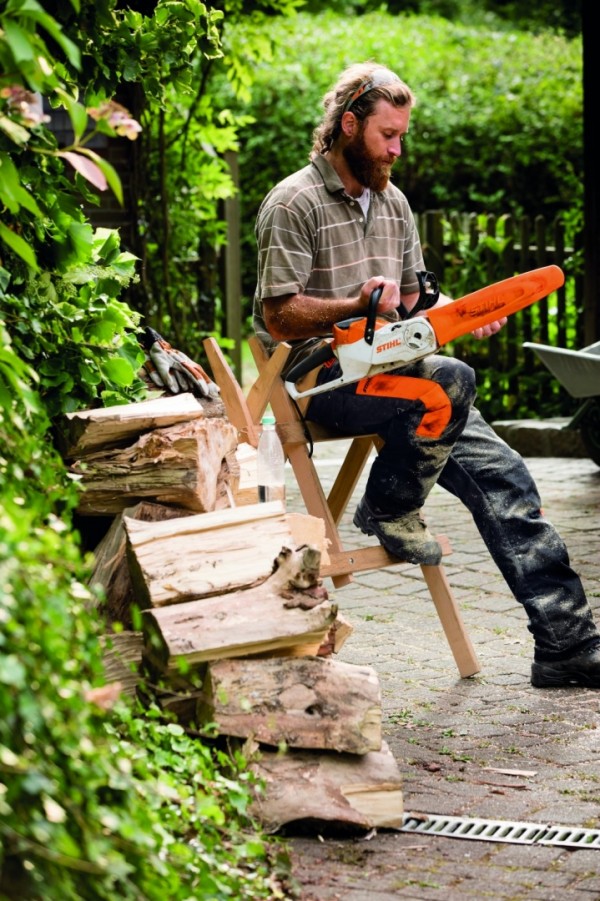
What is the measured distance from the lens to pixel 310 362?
462 cm

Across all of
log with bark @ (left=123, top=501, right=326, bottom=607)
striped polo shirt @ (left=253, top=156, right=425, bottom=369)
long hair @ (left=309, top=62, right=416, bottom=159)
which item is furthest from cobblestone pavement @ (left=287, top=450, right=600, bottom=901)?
long hair @ (left=309, top=62, right=416, bottom=159)

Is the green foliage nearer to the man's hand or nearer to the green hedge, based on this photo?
the man's hand

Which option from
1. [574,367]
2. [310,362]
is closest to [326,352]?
[310,362]

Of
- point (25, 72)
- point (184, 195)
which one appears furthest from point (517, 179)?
point (25, 72)

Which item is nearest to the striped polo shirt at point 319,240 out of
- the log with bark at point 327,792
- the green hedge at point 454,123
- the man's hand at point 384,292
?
the man's hand at point 384,292

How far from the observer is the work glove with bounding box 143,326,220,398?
4457 mm

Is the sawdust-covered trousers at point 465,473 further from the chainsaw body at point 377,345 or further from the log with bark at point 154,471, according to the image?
the log with bark at point 154,471

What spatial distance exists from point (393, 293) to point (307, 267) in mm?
388

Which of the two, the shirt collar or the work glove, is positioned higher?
the shirt collar

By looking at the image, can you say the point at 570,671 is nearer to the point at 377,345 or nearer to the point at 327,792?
the point at 377,345

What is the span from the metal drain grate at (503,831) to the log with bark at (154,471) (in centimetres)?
105

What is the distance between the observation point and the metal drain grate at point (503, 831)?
342 centimetres

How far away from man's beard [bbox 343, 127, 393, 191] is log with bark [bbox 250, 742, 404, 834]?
2.17m

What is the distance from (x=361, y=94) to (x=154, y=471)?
171 cm
